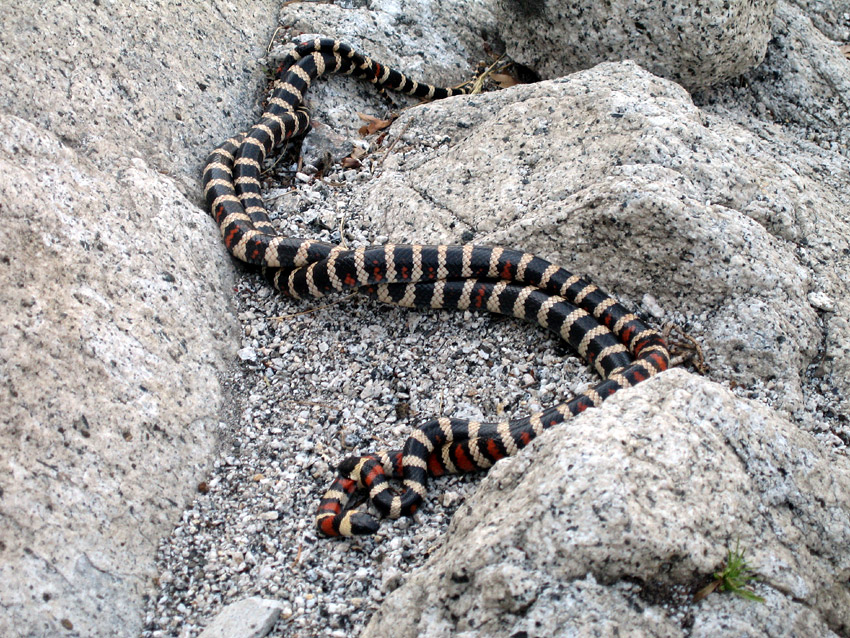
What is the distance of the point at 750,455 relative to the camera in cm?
346

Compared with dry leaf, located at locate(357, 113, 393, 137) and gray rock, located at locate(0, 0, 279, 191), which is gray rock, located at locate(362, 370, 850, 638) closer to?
gray rock, located at locate(0, 0, 279, 191)

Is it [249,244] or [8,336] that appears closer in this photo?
[8,336]

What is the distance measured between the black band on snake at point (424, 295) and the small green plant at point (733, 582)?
1.72 m

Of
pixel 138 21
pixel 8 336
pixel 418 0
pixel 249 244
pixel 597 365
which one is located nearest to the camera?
pixel 8 336

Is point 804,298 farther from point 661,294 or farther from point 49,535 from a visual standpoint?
point 49,535

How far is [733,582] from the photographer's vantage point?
301cm

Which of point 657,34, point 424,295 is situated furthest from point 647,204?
point 657,34

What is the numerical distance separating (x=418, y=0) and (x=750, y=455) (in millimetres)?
6556

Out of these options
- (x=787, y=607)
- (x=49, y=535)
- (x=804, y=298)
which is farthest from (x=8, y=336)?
(x=804, y=298)

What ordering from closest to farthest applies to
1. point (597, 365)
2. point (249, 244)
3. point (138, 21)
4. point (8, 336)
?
point (8, 336) → point (597, 365) → point (249, 244) → point (138, 21)

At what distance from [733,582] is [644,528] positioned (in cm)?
43

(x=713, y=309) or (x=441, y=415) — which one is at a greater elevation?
(x=713, y=309)

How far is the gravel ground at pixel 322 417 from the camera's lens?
13.1 ft

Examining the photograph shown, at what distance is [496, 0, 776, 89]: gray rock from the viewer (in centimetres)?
651
